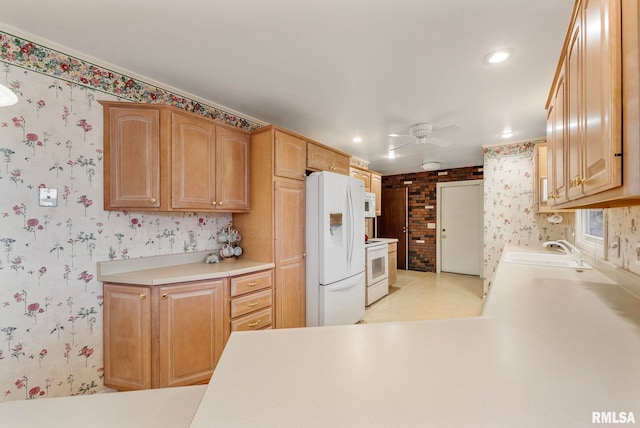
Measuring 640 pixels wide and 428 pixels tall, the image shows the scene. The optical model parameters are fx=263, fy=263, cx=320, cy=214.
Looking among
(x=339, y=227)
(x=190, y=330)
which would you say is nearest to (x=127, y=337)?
(x=190, y=330)

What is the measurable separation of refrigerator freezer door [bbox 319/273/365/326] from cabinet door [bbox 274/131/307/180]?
3.77ft

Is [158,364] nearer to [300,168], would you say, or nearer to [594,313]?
[300,168]

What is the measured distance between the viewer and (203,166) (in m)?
2.13

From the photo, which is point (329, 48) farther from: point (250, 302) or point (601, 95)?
point (250, 302)

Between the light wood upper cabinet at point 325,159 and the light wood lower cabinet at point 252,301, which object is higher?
the light wood upper cabinet at point 325,159

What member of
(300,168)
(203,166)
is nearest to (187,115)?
(203,166)

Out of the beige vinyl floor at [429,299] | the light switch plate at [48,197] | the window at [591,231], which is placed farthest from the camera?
the beige vinyl floor at [429,299]

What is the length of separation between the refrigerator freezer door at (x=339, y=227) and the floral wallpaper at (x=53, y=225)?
5.14 feet

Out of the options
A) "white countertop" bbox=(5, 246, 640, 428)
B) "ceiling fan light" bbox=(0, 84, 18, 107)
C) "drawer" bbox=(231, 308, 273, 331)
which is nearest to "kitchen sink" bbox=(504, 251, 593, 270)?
"white countertop" bbox=(5, 246, 640, 428)

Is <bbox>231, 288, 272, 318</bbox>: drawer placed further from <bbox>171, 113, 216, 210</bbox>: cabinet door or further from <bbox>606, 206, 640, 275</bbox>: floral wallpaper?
<bbox>606, 206, 640, 275</bbox>: floral wallpaper

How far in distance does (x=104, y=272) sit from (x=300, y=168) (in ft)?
5.71

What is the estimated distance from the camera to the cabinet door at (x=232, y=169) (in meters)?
2.25

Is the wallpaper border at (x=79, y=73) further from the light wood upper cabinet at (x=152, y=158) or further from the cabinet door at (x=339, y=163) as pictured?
the cabinet door at (x=339, y=163)

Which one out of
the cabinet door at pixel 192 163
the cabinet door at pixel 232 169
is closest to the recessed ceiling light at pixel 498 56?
the cabinet door at pixel 232 169
